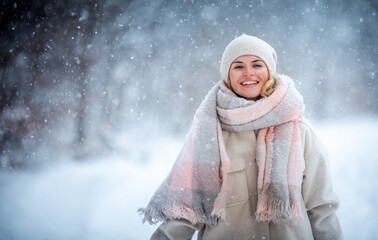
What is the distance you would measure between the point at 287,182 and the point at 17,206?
5.66m

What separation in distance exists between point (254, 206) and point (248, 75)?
69cm

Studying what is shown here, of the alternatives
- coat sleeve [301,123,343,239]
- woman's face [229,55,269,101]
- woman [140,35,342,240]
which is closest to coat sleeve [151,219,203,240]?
woman [140,35,342,240]

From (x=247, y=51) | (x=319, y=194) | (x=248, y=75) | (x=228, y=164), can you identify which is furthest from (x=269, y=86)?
(x=319, y=194)

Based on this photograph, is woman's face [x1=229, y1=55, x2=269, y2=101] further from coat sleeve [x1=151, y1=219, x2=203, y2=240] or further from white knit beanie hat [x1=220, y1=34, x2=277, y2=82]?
coat sleeve [x1=151, y1=219, x2=203, y2=240]

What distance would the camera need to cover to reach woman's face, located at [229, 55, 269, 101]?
130 centimetres

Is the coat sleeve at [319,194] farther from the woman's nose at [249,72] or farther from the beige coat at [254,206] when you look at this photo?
the woman's nose at [249,72]

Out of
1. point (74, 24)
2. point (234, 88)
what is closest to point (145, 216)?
point (234, 88)

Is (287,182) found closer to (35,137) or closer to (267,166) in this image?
(267,166)

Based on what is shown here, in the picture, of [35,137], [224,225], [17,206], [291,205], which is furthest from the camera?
[35,137]

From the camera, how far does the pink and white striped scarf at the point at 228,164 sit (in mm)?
1137

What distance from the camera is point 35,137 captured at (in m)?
6.47

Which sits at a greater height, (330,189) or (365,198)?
(330,189)

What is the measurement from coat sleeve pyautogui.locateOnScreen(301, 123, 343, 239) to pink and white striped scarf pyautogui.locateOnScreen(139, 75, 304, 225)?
0.08 m

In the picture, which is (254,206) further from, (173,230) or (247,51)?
(247,51)
